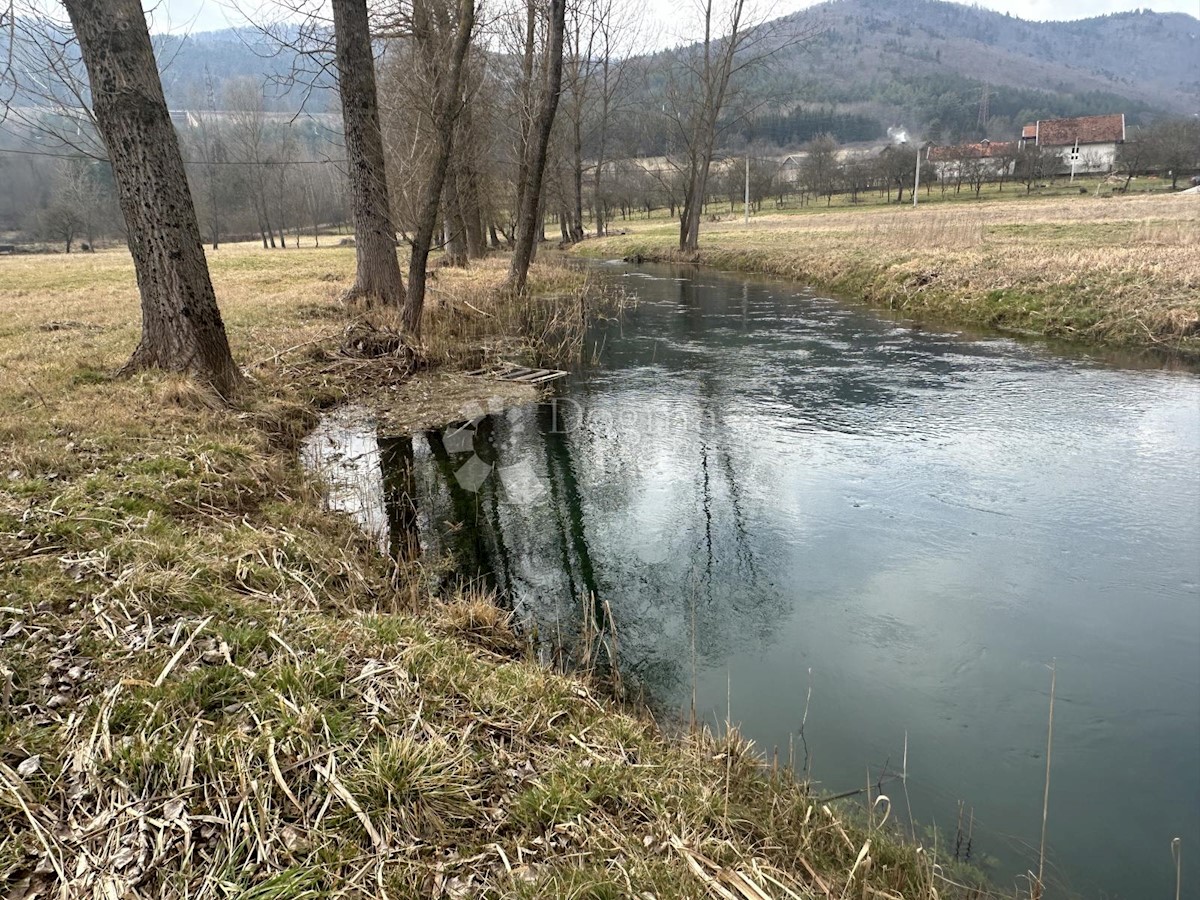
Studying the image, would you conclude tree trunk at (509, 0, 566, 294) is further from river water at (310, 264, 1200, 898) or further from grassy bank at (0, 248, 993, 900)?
grassy bank at (0, 248, 993, 900)

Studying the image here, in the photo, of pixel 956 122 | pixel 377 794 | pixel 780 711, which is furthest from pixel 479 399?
pixel 956 122

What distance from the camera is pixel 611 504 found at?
23.0 ft

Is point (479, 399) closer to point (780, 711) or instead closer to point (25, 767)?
point (780, 711)

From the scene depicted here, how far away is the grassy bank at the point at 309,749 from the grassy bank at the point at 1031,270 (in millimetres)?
13813

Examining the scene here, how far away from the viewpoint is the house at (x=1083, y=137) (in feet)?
263

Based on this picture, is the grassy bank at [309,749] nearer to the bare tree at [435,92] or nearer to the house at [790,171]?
the bare tree at [435,92]

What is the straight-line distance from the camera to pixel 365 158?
1252cm

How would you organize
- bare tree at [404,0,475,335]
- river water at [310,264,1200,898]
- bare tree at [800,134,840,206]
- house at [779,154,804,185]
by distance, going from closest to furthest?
river water at [310,264,1200,898], bare tree at [404,0,475,335], bare tree at [800,134,840,206], house at [779,154,804,185]

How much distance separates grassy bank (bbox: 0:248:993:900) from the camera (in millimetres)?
2447

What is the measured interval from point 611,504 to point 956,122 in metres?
167

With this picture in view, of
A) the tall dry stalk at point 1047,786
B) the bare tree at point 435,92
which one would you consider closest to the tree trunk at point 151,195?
the bare tree at point 435,92

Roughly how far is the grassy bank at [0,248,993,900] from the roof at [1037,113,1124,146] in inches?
4303

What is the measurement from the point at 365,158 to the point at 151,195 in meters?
→ 5.99

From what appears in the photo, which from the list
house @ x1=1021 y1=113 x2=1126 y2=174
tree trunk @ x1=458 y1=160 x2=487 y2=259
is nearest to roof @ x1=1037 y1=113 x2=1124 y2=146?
house @ x1=1021 y1=113 x2=1126 y2=174
